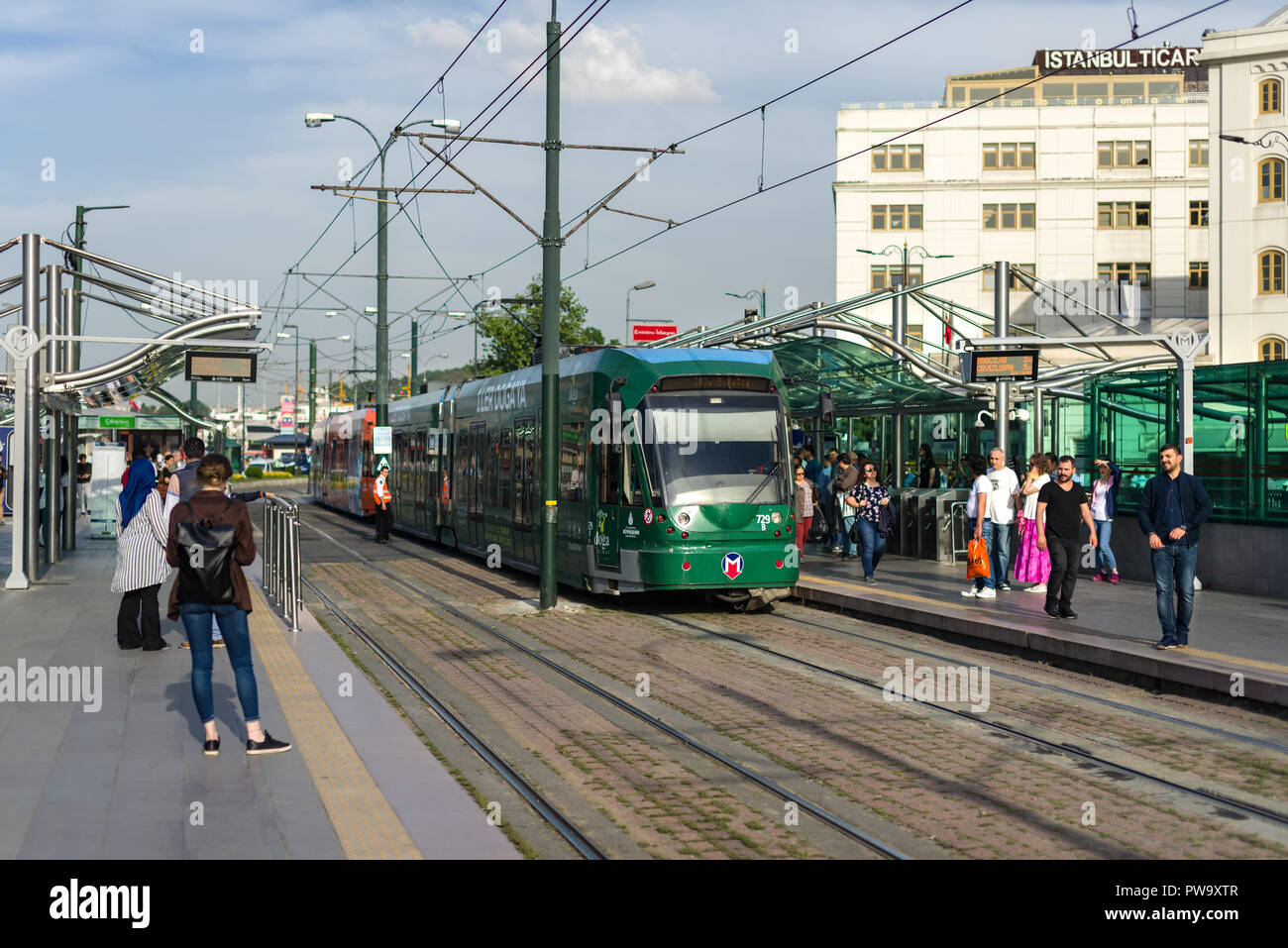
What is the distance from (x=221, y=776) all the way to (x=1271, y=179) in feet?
153

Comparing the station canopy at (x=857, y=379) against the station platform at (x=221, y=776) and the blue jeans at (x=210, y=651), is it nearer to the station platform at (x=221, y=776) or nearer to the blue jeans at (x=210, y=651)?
the station platform at (x=221, y=776)

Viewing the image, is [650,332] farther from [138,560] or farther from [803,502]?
[138,560]

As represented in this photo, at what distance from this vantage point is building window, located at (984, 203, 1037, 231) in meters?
62.1

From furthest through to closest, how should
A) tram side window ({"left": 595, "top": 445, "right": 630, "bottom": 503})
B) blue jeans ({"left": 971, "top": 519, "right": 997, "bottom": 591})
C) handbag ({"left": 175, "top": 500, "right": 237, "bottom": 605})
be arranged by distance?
blue jeans ({"left": 971, "top": 519, "right": 997, "bottom": 591}), tram side window ({"left": 595, "top": 445, "right": 630, "bottom": 503}), handbag ({"left": 175, "top": 500, "right": 237, "bottom": 605})

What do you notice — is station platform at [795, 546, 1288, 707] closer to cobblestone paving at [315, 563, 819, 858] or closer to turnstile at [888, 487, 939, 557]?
turnstile at [888, 487, 939, 557]

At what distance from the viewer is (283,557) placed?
615 inches

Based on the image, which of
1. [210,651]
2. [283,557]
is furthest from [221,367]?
[210,651]

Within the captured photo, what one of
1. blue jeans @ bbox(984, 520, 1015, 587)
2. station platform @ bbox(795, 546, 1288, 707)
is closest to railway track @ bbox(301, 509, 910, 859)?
station platform @ bbox(795, 546, 1288, 707)

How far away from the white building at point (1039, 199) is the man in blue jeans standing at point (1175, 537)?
50.1m

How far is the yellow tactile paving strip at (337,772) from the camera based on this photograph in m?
6.13

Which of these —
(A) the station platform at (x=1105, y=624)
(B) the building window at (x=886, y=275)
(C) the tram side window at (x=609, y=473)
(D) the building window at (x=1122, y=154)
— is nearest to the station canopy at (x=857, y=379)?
(A) the station platform at (x=1105, y=624)

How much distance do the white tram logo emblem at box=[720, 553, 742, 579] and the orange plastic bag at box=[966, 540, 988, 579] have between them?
8.78 ft

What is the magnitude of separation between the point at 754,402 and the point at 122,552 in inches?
298

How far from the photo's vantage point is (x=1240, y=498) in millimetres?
17297
